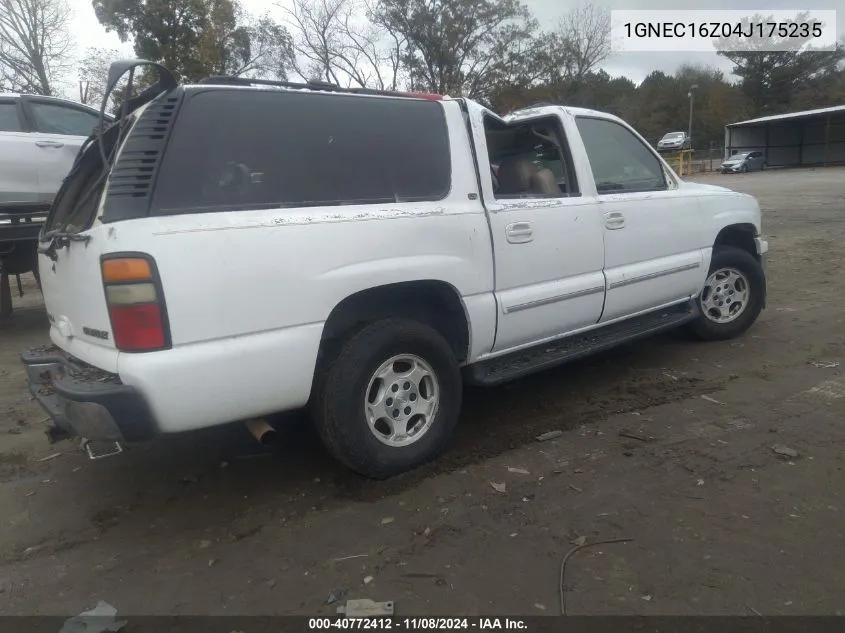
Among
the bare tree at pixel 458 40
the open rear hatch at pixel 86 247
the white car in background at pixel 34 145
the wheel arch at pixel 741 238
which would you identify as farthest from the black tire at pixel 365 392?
the bare tree at pixel 458 40

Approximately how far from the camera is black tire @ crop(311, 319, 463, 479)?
3.16m

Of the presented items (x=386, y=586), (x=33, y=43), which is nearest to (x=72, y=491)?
(x=386, y=586)

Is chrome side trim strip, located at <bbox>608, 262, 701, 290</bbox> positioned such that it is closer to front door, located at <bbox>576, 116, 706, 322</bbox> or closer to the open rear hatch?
front door, located at <bbox>576, 116, 706, 322</bbox>

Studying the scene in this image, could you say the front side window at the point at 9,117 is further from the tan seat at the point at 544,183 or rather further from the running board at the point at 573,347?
the running board at the point at 573,347

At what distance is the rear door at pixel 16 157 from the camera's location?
7.18 meters

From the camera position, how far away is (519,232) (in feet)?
12.5

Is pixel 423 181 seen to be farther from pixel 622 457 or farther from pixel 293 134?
pixel 622 457

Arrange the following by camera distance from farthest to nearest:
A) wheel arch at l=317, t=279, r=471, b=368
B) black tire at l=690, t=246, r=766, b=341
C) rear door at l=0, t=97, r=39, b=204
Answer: rear door at l=0, t=97, r=39, b=204 → black tire at l=690, t=246, r=766, b=341 → wheel arch at l=317, t=279, r=471, b=368

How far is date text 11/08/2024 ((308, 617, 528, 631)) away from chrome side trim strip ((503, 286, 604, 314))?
70.7 inches

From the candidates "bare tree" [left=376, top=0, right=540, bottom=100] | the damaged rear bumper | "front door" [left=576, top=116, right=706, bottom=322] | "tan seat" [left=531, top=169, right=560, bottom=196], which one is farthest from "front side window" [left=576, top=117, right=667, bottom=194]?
"bare tree" [left=376, top=0, right=540, bottom=100]

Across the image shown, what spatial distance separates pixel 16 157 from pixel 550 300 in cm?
630

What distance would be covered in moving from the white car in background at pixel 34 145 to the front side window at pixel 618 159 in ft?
17.5

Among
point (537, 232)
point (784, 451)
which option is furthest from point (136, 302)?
point (784, 451)

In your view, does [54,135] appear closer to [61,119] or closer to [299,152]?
[61,119]
